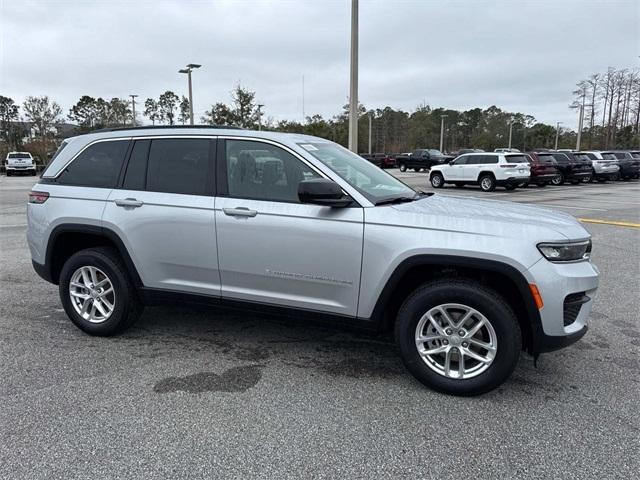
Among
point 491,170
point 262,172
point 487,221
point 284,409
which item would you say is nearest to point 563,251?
point 487,221

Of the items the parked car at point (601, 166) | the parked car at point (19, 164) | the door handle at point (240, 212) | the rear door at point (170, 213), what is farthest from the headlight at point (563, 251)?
the parked car at point (19, 164)

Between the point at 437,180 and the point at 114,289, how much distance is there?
71.4 ft

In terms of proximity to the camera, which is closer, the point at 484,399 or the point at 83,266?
the point at 484,399

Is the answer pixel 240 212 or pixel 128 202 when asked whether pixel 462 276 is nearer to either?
pixel 240 212

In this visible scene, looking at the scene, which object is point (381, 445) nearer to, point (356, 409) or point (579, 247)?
point (356, 409)

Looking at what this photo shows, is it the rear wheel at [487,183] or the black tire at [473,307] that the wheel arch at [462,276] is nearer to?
the black tire at [473,307]

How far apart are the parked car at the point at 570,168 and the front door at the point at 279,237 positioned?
24.6 meters

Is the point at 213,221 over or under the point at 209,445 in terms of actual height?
over

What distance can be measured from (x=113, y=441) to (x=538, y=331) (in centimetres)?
265

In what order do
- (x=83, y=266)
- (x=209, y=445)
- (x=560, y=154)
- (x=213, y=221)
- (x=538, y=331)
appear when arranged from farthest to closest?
(x=560, y=154) < (x=83, y=266) < (x=213, y=221) < (x=538, y=331) < (x=209, y=445)

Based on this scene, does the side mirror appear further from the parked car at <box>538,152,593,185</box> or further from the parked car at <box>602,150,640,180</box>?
the parked car at <box>602,150,640,180</box>

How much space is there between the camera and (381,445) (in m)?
2.79

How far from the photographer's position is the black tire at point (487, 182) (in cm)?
2167

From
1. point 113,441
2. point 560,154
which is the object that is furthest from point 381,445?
point 560,154
